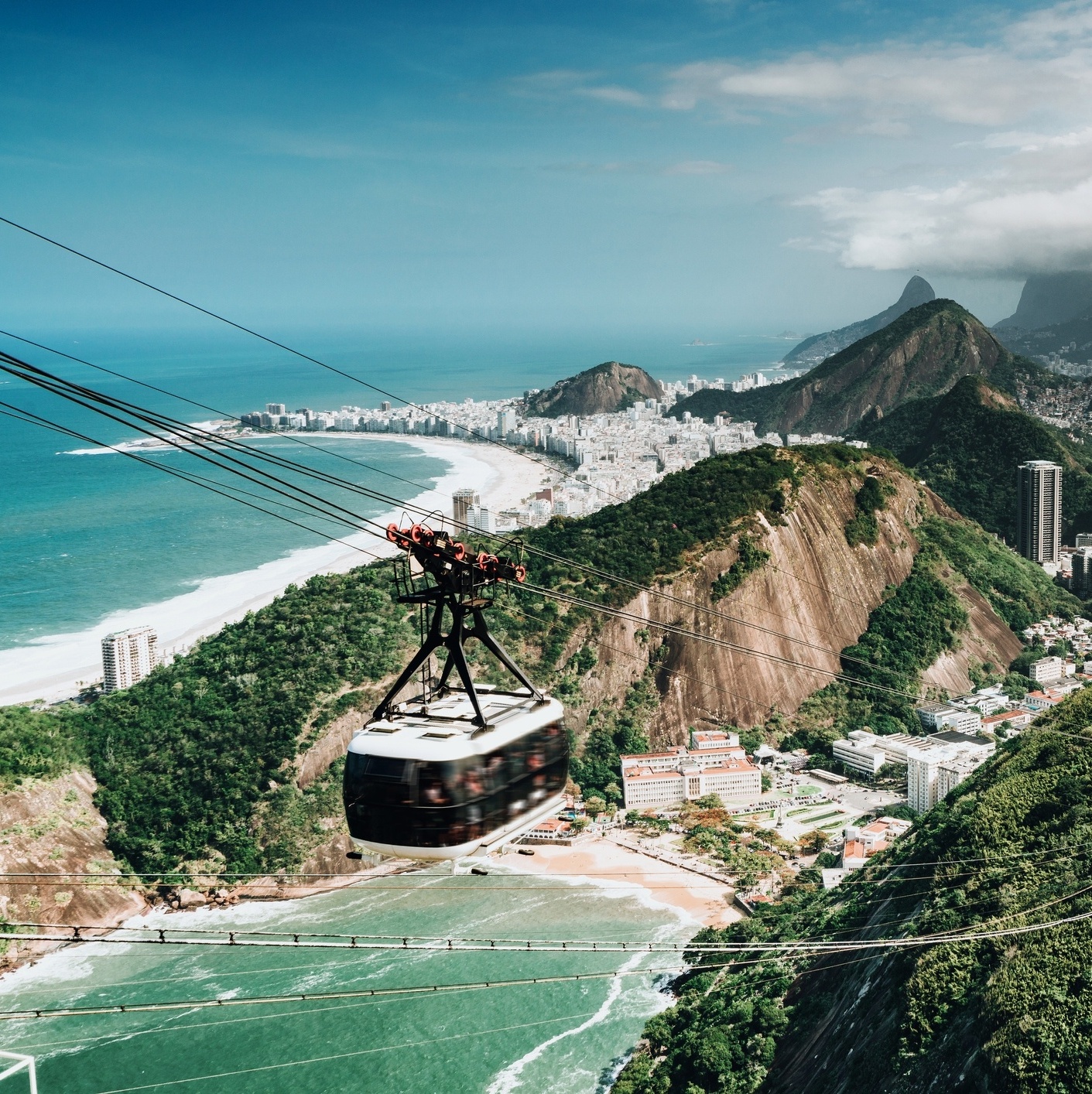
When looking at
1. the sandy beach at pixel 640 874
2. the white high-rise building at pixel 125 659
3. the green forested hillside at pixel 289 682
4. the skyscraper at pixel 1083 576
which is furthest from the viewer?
the skyscraper at pixel 1083 576

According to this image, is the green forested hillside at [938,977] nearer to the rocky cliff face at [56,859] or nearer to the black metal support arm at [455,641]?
the black metal support arm at [455,641]

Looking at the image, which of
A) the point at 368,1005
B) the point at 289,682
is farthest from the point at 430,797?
the point at 289,682

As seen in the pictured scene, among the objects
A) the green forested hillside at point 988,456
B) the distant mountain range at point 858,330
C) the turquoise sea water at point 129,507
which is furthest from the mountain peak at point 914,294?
the green forested hillside at point 988,456

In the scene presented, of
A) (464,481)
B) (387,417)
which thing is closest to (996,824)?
(464,481)

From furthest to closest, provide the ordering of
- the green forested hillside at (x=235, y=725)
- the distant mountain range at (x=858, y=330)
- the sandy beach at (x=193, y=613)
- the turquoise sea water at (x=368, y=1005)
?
the distant mountain range at (x=858, y=330), the sandy beach at (x=193, y=613), the green forested hillside at (x=235, y=725), the turquoise sea water at (x=368, y=1005)

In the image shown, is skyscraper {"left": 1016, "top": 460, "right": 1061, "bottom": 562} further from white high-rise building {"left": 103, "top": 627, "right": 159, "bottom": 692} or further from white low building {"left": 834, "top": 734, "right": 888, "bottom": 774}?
white high-rise building {"left": 103, "top": 627, "right": 159, "bottom": 692}

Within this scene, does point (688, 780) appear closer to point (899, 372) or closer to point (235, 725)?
point (235, 725)

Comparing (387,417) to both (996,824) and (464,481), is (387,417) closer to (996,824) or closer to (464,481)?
(464,481)
